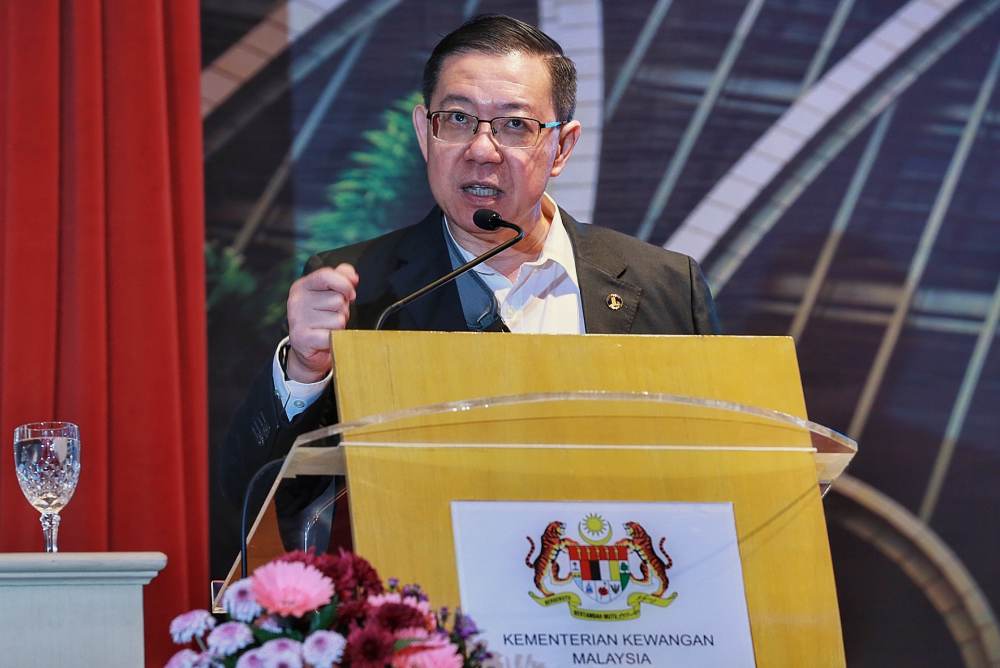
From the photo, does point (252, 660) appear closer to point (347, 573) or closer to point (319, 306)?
point (347, 573)

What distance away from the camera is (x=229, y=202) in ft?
10.7

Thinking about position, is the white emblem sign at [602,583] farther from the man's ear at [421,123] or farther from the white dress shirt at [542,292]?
the man's ear at [421,123]

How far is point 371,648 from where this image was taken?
3.44 ft

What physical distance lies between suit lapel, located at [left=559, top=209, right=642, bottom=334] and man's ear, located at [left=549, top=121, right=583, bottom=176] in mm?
112

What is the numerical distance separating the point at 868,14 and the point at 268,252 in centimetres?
172

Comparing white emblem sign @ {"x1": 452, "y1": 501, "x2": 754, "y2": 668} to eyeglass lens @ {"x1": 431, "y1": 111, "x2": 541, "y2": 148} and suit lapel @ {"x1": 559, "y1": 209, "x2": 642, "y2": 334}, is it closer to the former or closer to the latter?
suit lapel @ {"x1": 559, "y1": 209, "x2": 642, "y2": 334}

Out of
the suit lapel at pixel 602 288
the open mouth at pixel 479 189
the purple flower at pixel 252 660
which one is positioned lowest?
the purple flower at pixel 252 660

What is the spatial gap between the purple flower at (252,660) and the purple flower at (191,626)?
62mm

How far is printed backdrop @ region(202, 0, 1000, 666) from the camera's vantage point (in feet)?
10.8

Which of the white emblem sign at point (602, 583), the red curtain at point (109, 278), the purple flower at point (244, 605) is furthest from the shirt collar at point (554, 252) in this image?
the purple flower at point (244, 605)

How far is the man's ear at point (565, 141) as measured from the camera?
2328 millimetres

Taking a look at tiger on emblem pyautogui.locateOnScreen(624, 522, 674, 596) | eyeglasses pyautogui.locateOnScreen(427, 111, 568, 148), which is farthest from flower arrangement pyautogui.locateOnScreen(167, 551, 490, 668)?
eyeglasses pyautogui.locateOnScreen(427, 111, 568, 148)

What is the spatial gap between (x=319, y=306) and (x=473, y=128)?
76 cm

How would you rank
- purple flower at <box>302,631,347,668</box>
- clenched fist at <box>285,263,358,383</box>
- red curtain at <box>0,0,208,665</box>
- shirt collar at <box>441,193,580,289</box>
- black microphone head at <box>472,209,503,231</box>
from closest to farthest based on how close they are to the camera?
purple flower at <box>302,631,347,668</box>
clenched fist at <box>285,263,358,383</box>
black microphone head at <box>472,209,503,231</box>
shirt collar at <box>441,193,580,289</box>
red curtain at <box>0,0,208,665</box>
